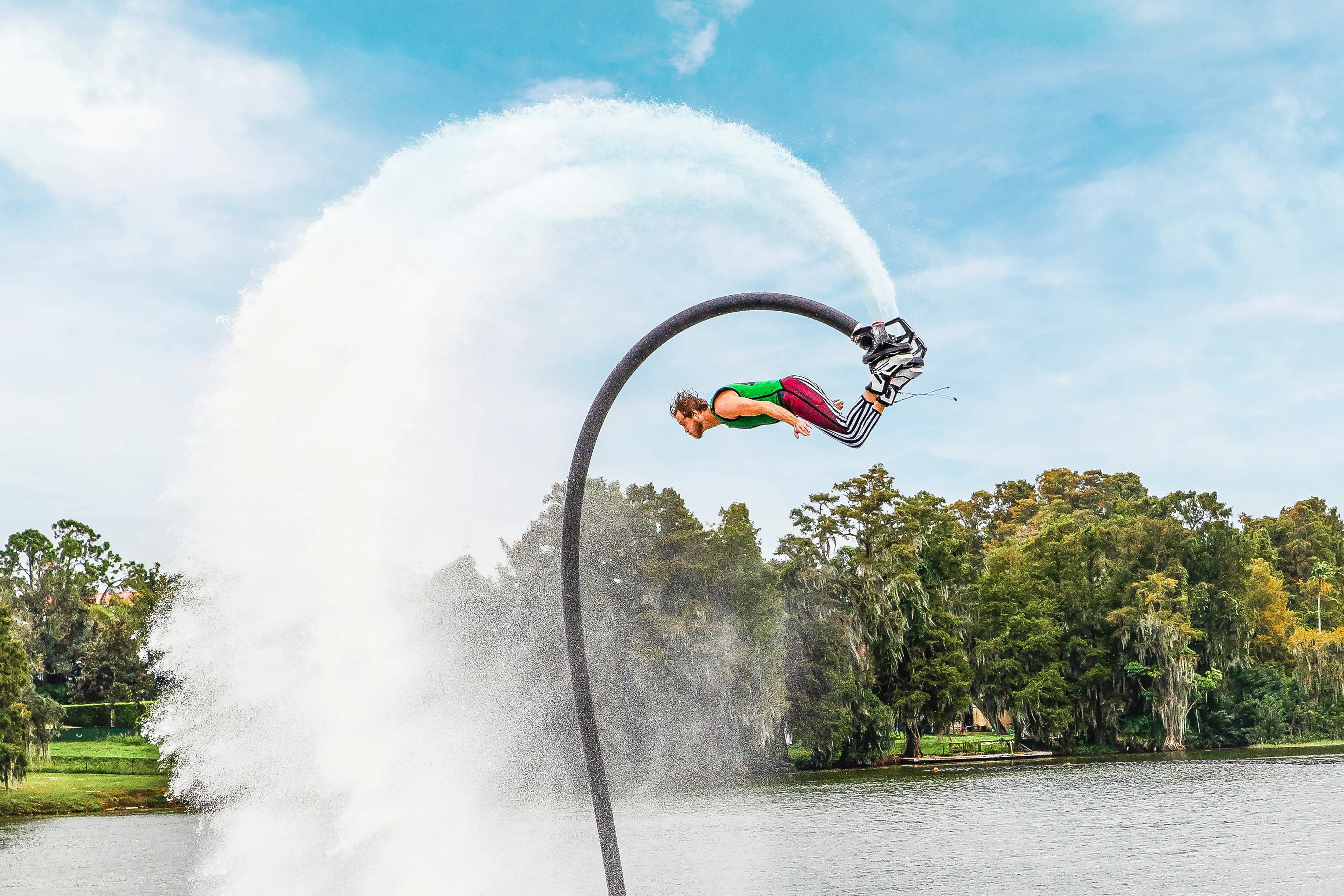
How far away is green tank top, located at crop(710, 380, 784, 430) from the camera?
10.2 meters

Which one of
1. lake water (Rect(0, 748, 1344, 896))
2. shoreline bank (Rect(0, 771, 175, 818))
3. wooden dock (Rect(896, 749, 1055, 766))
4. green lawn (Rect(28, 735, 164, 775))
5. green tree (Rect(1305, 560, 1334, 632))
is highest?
green tree (Rect(1305, 560, 1334, 632))

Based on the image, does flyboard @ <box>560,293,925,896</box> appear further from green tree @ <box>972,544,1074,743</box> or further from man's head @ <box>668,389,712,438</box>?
green tree @ <box>972,544,1074,743</box>

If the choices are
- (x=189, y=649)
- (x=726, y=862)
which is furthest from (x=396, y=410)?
(x=726, y=862)

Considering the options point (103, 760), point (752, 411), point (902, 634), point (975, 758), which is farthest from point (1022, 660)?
point (752, 411)

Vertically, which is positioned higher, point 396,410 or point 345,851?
point 396,410

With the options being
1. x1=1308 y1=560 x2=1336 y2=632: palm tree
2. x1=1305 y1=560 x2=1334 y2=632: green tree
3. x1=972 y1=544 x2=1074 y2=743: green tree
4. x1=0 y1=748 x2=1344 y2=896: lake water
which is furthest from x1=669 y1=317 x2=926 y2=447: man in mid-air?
x1=1305 y1=560 x2=1334 y2=632: green tree

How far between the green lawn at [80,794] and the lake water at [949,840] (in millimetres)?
4112

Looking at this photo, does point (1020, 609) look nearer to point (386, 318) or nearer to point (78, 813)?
point (78, 813)

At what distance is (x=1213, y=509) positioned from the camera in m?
77.8

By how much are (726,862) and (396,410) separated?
17839 mm

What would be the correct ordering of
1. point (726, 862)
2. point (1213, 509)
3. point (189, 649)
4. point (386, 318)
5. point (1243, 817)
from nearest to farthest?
point (386, 318), point (189, 649), point (726, 862), point (1243, 817), point (1213, 509)

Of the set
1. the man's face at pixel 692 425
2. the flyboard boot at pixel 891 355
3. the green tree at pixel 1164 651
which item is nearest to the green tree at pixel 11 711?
the man's face at pixel 692 425

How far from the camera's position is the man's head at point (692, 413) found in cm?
1079

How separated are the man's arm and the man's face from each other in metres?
0.37
